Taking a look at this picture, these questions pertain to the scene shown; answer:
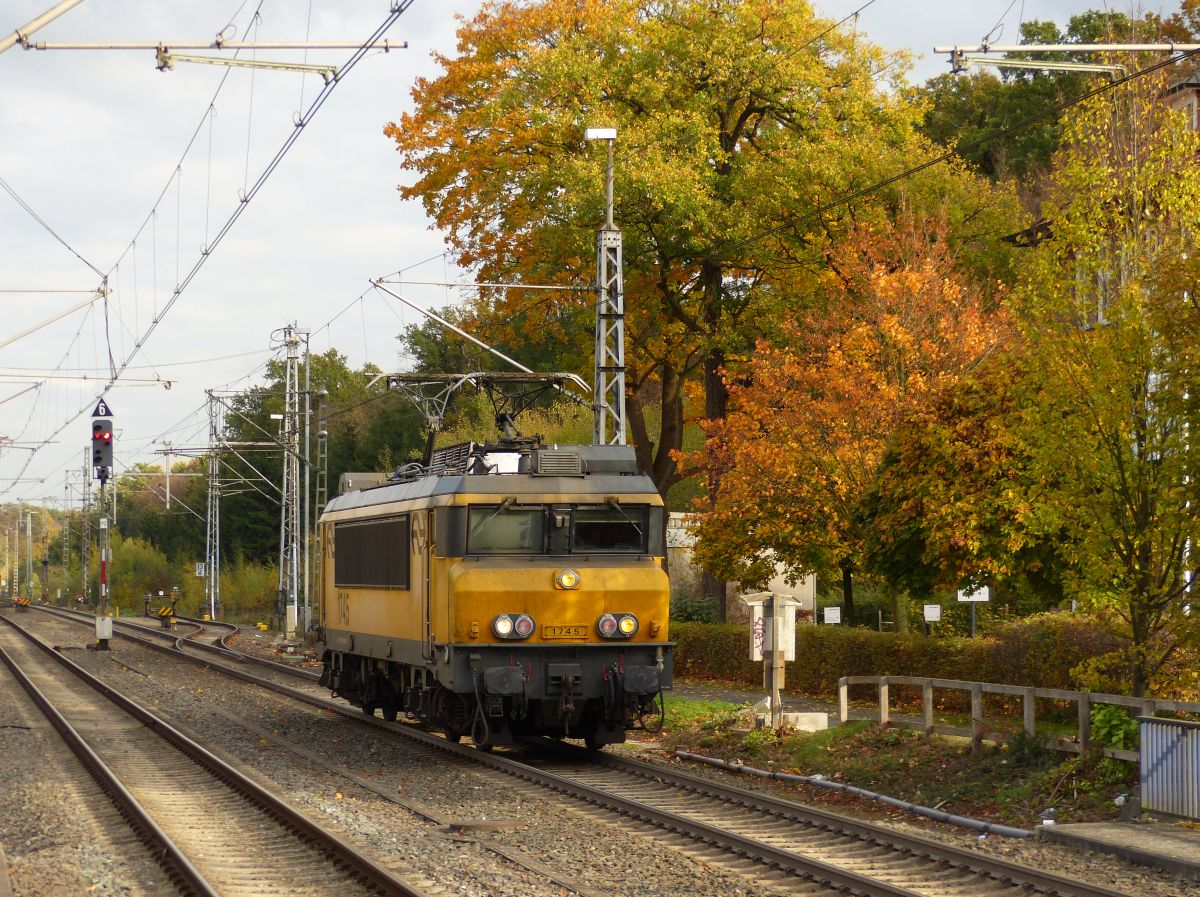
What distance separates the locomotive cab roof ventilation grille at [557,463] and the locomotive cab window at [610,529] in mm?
565

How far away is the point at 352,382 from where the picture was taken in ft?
350

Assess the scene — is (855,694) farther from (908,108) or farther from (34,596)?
(34,596)

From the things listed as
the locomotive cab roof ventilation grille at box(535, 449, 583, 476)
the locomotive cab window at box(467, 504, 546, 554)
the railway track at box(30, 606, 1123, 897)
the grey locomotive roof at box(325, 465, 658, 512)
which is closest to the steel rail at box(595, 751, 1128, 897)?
the railway track at box(30, 606, 1123, 897)

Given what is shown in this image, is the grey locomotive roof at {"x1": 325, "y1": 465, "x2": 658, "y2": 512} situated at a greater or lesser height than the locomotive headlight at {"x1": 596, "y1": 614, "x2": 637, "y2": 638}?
greater

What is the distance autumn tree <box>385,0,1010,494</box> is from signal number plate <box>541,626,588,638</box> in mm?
17186

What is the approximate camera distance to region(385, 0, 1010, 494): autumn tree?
1353 inches

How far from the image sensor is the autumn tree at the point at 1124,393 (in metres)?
14.2

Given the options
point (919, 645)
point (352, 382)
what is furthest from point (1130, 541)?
point (352, 382)

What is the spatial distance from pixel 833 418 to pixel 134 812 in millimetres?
17870

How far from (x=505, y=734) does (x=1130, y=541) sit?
308 inches

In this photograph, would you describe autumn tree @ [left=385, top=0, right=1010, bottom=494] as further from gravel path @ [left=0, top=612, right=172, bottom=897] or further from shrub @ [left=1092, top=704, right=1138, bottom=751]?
shrub @ [left=1092, top=704, right=1138, bottom=751]

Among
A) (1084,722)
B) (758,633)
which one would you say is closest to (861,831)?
(1084,722)

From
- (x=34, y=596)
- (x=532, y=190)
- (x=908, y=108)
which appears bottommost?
(x=34, y=596)

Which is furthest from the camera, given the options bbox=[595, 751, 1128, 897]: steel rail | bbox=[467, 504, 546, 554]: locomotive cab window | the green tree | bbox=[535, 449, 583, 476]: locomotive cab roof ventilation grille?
the green tree
